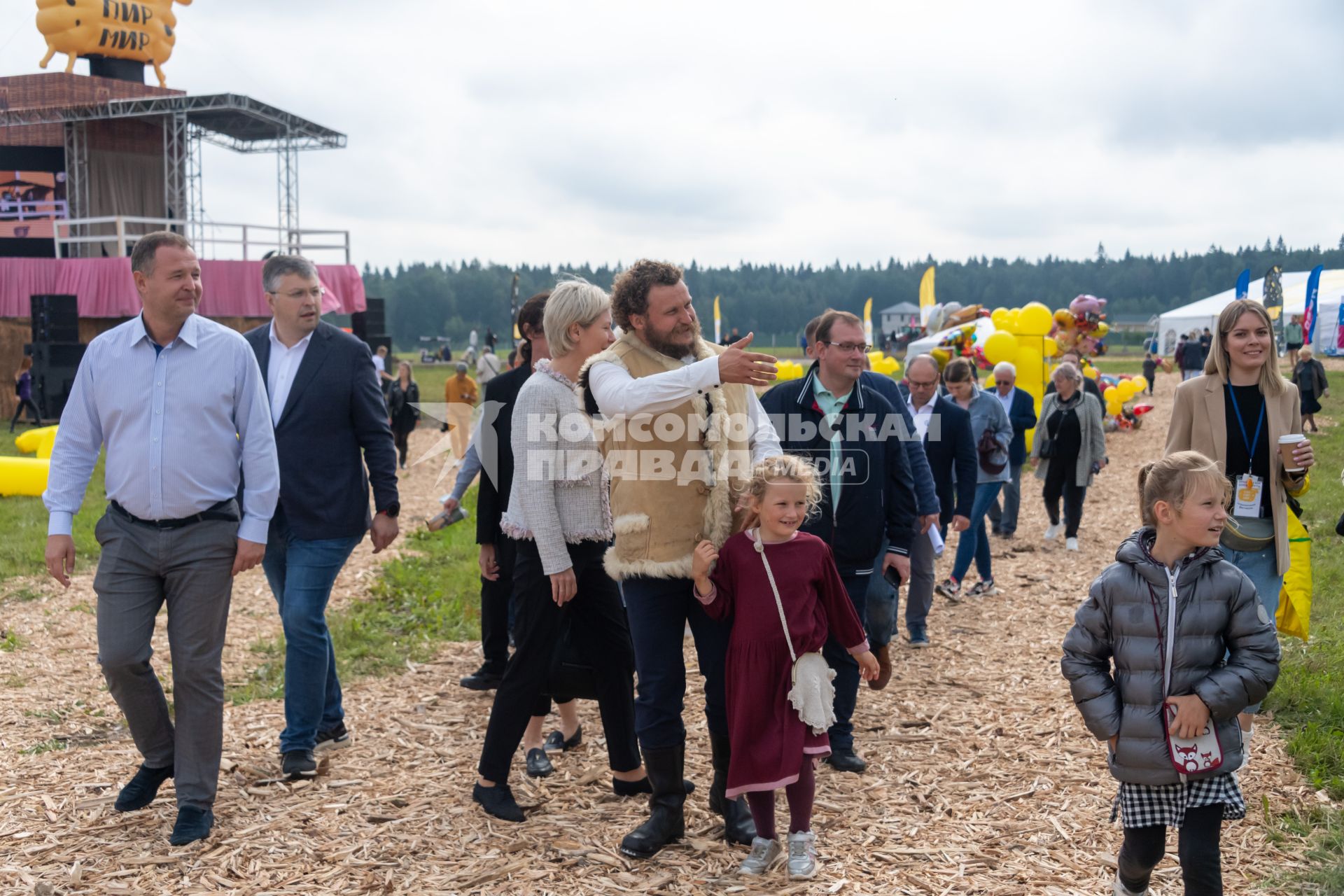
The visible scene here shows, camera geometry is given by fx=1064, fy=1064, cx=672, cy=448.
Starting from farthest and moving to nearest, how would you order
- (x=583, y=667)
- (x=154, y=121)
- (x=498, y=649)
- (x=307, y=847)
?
1. (x=154, y=121)
2. (x=498, y=649)
3. (x=583, y=667)
4. (x=307, y=847)

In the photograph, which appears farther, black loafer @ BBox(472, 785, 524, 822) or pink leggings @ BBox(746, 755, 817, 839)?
black loafer @ BBox(472, 785, 524, 822)

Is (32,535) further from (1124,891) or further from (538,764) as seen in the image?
(1124,891)

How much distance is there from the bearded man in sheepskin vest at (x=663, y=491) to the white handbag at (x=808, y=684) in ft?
0.84

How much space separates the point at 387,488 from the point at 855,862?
7.86 feet

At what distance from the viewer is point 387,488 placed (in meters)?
4.54

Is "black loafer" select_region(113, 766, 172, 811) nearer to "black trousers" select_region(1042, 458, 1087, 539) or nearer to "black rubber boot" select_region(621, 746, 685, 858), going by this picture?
"black rubber boot" select_region(621, 746, 685, 858)

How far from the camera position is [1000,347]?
51.7 feet

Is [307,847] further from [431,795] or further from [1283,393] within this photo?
[1283,393]

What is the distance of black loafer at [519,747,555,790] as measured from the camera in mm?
4566

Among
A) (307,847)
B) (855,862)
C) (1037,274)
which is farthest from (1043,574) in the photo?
(1037,274)

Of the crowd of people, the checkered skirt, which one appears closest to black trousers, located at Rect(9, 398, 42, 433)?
the crowd of people

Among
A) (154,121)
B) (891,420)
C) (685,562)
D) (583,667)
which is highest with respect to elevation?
(154,121)

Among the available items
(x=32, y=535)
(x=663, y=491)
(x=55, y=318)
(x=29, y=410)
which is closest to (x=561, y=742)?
(x=663, y=491)

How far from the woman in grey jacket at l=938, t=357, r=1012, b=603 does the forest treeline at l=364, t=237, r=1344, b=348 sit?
99687 millimetres
